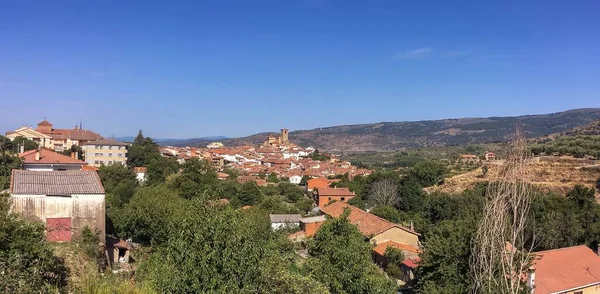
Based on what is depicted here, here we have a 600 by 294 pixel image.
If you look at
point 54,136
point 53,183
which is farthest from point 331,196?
point 54,136

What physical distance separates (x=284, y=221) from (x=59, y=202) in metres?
23.7

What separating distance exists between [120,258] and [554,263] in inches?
913

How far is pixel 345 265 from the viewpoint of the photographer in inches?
667

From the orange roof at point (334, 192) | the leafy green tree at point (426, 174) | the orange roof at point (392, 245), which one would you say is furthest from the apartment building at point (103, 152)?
the orange roof at point (392, 245)

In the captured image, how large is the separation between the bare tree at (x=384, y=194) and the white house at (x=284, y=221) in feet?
49.2

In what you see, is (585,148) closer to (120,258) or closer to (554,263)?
(554,263)

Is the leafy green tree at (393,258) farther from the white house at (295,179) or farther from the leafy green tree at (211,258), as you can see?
the white house at (295,179)

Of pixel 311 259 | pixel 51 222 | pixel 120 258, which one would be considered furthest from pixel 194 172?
pixel 311 259

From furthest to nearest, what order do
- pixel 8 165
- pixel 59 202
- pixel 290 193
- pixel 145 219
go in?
pixel 290 193 → pixel 8 165 → pixel 145 219 → pixel 59 202

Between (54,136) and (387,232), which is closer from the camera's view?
(387,232)

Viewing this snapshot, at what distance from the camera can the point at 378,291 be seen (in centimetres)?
1669

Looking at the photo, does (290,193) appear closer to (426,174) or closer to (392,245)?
(426,174)

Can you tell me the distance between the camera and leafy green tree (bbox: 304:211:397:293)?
16.7 metres

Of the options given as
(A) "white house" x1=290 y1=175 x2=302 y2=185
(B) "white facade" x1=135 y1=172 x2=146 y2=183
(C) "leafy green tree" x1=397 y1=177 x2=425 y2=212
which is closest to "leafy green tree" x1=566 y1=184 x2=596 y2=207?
(C) "leafy green tree" x1=397 y1=177 x2=425 y2=212
